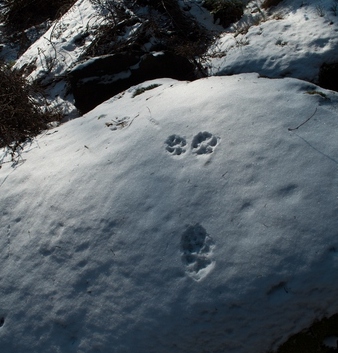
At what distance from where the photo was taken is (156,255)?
8.84 feet

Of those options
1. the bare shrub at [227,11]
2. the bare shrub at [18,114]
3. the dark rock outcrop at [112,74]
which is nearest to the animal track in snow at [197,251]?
the bare shrub at [18,114]

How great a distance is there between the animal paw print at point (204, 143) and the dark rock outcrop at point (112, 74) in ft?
7.97

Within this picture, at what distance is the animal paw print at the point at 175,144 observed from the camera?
10.6 ft

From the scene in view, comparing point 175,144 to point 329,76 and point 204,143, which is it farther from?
point 329,76

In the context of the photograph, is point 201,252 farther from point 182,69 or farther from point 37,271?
point 182,69

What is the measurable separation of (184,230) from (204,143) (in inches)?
32.5

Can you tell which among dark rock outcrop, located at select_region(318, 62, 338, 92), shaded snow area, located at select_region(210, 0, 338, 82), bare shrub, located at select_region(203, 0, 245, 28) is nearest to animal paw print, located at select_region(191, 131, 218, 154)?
shaded snow area, located at select_region(210, 0, 338, 82)

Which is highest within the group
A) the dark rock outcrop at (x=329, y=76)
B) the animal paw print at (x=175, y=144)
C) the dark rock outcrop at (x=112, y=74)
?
the dark rock outcrop at (x=112, y=74)

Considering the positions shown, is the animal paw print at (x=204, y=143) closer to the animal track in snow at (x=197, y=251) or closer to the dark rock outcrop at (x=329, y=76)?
the animal track in snow at (x=197, y=251)

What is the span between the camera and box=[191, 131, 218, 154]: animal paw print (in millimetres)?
3160

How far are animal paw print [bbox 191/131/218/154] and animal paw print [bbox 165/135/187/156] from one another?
10cm

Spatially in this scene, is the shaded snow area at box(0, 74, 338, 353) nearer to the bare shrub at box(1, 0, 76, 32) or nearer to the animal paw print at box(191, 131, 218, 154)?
the animal paw print at box(191, 131, 218, 154)

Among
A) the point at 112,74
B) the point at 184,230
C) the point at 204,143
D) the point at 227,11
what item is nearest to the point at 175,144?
the point at 204,143

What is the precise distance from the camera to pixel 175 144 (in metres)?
3.31
